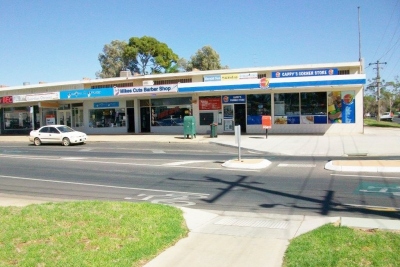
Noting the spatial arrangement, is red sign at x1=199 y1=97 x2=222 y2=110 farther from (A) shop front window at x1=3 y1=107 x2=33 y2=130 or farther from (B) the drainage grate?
(B) the drainage grate

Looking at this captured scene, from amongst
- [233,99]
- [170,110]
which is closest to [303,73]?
[233,99]

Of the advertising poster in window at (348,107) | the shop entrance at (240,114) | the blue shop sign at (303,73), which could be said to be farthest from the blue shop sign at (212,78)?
the advertising poster in window at (348,107)

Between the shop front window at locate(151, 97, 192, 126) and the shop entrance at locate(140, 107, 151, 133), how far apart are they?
2.34 feet

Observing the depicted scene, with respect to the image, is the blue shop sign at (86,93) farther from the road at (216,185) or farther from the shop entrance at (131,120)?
the road at (216,185)

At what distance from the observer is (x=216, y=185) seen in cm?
1161

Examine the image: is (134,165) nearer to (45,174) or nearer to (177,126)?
(45,174)

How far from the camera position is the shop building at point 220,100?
1112 inches

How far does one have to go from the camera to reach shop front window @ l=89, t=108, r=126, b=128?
3575cm

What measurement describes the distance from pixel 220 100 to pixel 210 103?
895 millimetres

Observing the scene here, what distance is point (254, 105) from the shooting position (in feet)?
100

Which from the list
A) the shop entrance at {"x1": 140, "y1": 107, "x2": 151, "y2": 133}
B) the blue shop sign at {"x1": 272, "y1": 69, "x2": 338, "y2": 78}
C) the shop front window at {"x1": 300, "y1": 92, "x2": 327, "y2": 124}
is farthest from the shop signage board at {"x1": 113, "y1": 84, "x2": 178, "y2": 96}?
the shop front window at {"x1": 300, "y1": 92, "x2": 327, "y2": 124}

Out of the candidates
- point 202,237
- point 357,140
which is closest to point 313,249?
point 202,237

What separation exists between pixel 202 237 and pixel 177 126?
26914 mm

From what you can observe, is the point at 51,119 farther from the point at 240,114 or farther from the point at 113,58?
the point at 113,58
